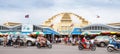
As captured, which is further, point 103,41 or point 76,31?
point 76,31

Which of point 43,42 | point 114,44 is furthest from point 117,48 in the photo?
point 43,42

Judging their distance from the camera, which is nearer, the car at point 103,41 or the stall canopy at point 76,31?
the car at point 103,41

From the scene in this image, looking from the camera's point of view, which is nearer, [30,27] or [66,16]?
[30,27]

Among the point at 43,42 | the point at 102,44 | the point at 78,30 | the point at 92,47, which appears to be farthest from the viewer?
the point at 78,30

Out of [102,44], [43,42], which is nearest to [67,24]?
[102,44]

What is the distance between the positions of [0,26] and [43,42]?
50832mm

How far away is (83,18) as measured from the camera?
10006cm

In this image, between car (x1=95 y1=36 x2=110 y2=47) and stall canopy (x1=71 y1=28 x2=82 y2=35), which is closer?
car (x1=95 y1=36 x2=110 y2=47)

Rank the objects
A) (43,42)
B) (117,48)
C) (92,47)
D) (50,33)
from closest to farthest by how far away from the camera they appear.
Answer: (117,48), (92,47), (43,42), (50,33)

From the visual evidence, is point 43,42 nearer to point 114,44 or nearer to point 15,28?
point 114,44

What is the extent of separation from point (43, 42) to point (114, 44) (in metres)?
8.20

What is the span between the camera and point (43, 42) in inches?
1139

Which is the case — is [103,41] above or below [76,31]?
below

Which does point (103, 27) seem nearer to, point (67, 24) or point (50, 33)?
point (50, 33)
